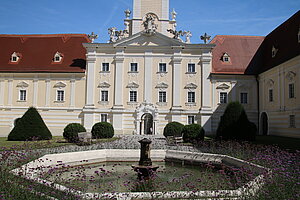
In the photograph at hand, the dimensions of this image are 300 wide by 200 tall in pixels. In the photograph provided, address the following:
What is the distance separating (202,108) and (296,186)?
21.1 m

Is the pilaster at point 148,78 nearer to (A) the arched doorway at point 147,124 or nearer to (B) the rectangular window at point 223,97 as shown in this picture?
(A) the arched doorway at point 147,124

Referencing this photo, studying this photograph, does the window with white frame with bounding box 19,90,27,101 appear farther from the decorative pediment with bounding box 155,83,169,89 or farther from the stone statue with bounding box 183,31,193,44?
the stone statue with bounding box 183,31,193,44

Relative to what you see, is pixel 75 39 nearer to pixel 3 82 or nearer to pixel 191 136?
pixel 3 82

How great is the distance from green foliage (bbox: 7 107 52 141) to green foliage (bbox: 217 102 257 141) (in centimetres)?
1178

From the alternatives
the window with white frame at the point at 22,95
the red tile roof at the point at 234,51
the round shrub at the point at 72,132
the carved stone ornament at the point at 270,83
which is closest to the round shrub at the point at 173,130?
the round shrub at the point at 72,132

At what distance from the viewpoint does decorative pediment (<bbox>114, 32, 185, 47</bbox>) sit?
27703 mm

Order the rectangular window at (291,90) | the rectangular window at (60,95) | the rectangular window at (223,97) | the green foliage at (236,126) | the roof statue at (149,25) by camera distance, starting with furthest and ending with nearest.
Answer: the rectangular window at (60,95) → the rectangular window at (223,97) → the roof statue at (149,25) → the rectangular window at (291,90) → the green foliage at (236,126)

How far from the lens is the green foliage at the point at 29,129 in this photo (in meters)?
18.6

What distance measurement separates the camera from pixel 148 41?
2797 cm

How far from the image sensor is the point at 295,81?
21.0 meters

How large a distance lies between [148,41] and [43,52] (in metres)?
11.6

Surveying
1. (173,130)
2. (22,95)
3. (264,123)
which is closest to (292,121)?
(264,123)

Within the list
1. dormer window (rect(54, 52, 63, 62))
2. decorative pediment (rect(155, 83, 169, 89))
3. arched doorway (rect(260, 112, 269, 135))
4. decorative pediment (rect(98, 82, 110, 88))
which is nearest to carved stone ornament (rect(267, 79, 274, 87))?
arched doorway (rect(260, 112, 269, 135))

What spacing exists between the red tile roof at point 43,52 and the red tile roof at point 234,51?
1391cm
